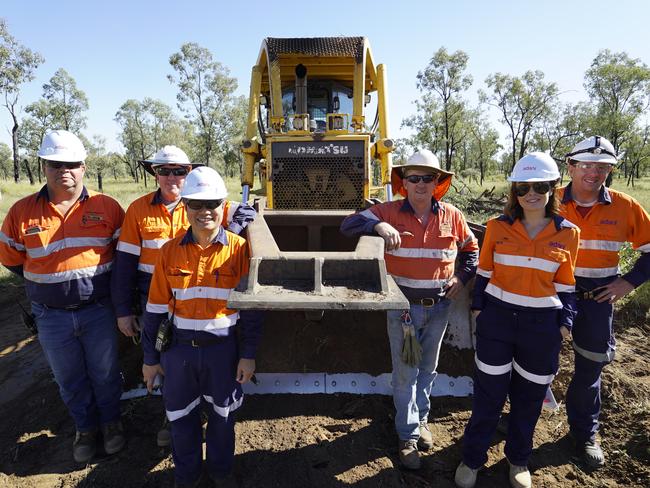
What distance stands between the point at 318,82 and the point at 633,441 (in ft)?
18.0

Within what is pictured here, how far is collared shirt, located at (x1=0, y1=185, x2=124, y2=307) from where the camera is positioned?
2.81 meters

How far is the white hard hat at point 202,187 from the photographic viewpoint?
7.48 feet

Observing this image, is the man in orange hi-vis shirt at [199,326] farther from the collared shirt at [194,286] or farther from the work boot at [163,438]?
the work boot at [163,438]

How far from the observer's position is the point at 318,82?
6059mm

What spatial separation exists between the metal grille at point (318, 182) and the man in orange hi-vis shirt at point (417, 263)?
7.46 feet

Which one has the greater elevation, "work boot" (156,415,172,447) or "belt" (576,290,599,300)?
"belt" (576,290,599,300)

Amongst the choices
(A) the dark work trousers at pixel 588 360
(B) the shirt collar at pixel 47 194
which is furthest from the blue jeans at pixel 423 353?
(B) the shirt collar at pixel 47 194

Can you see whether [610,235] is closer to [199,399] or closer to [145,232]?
[199,399]

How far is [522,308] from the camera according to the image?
2.52m

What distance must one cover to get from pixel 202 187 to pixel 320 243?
7.61 feet

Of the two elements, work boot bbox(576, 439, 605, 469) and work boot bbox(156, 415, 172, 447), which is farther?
work boot bbox(156, 415, 172, 447)

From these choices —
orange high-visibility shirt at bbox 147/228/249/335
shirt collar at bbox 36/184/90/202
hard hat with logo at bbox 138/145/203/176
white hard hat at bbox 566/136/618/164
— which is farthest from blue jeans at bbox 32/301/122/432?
white hard hat at bbox 566/136/618/164

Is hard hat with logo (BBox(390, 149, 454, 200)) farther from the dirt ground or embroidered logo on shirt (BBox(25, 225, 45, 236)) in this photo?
embroidered logo on shirt (BBox(25, 225, 45, 236))

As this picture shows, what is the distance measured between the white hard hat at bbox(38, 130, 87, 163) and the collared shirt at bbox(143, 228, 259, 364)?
3.48ft
